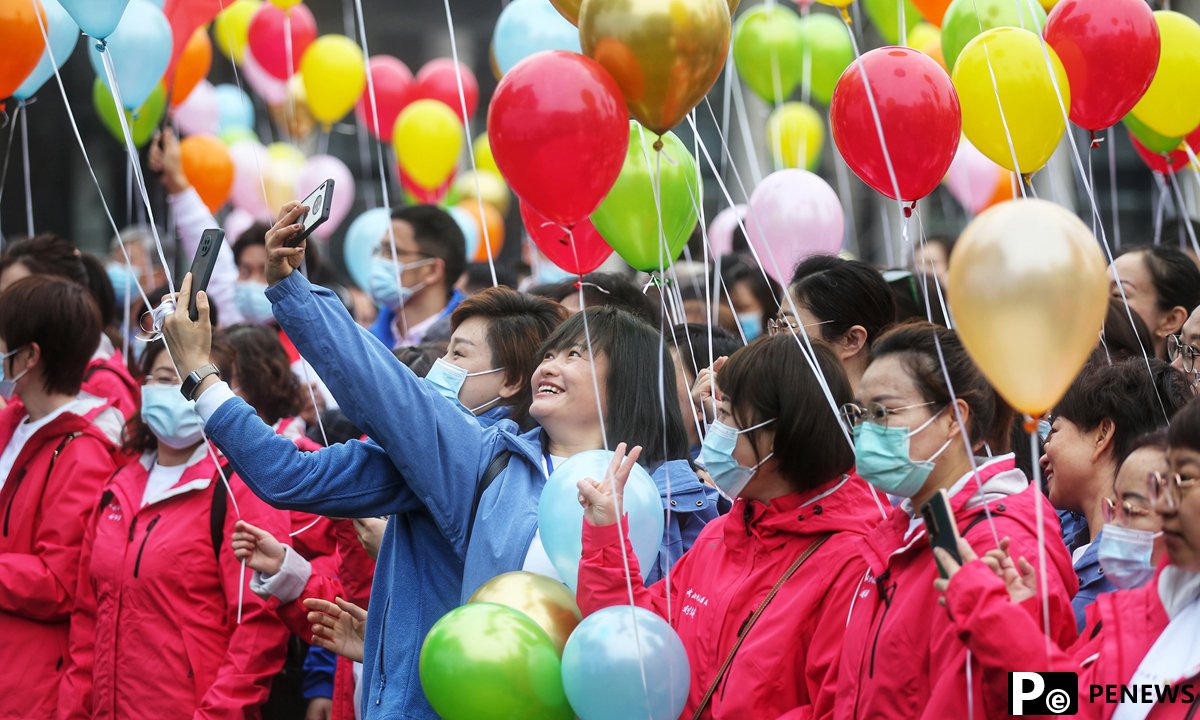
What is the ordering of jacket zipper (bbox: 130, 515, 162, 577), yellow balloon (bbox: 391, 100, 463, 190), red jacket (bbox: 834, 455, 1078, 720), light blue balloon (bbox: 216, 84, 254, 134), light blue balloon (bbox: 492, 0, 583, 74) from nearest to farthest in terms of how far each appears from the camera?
red jacket (bbox: 834, 455, 1078, 720) → jacket zipper (bbox: 130, 515, 162, 577) → light blue balloon (bbox: 492, 0, 583, 74) → yellow balloon (bbox: 391, 100, 463, 190) → light blue balloon (bbox: 216, 84, 254, 134)

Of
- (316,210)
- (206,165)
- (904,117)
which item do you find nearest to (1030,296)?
(904,117)

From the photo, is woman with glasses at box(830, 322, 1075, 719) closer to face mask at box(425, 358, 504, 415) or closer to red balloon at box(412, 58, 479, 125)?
face mask at box(425, 358, 504, 415)

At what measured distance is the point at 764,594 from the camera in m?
3.04

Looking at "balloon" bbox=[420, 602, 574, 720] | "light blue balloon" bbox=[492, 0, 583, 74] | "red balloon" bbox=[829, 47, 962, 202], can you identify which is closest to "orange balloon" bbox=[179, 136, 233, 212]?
"light blue balloon" bbox=[492, 0, 583, 74]

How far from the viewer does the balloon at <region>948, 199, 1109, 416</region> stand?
2.45 metres

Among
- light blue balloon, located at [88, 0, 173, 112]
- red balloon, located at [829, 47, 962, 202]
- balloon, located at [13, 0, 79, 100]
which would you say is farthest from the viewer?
light blue balloon, located at [88, 0, 173, 112]

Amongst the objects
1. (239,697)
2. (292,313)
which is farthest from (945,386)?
(239,697)

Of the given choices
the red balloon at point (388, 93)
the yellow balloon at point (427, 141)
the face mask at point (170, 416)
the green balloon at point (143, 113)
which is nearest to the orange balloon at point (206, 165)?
the green balloon at point (143, 113)

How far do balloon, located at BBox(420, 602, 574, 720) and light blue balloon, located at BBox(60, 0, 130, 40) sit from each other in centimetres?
221

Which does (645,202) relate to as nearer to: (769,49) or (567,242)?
(567,242)

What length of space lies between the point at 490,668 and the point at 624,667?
265 millimetres

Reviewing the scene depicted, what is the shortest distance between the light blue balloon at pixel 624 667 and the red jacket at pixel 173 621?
5.06 feet

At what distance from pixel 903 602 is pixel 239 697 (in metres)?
2.11

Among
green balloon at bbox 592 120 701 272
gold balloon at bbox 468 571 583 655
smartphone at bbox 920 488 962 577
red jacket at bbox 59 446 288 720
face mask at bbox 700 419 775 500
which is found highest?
green balloon at bbox 592 120 701 272
